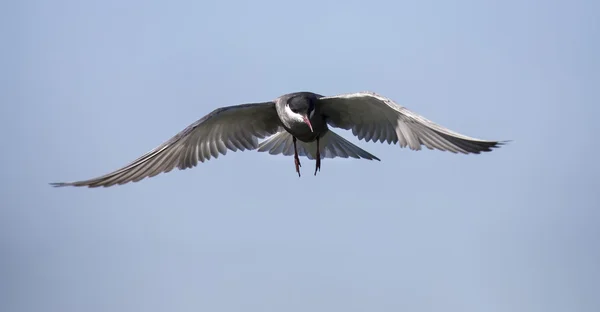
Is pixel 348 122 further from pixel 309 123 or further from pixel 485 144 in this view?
pixel 485 144

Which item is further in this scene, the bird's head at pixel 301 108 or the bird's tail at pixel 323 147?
the bird's tail at pixel 323 147

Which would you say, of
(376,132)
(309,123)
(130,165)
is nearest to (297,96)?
(309,123)

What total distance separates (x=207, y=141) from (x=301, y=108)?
1559mm

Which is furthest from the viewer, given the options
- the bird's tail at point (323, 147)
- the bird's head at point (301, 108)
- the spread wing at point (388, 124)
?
the bird's tail at point (323, 147)

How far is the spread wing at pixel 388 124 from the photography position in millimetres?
10117

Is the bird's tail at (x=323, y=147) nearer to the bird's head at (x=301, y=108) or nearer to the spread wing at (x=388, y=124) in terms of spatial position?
the spread wing at (x=388, y=124)

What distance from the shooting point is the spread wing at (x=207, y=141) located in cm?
1103

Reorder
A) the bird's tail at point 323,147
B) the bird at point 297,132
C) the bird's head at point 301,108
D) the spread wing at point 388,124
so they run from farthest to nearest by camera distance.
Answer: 1. the bird's tail at point 323,147
2. the bird's head at point 301,108
3. the bird at point 297,132
4. the spread wing at point 388,124

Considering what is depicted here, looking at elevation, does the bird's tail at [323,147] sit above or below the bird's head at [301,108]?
below

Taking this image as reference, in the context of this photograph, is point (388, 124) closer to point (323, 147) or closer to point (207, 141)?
point (323, 147)

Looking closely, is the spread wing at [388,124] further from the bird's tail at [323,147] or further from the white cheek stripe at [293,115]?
the white cheek stripe at [293,115]

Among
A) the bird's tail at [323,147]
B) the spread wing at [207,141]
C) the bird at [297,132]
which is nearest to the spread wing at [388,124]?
the bird at [297,132]

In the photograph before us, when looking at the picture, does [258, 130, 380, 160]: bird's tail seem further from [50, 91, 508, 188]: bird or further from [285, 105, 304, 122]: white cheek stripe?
[285, 105, 304, 122]: white cheek stripe

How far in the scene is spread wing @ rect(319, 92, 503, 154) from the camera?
1012cm
